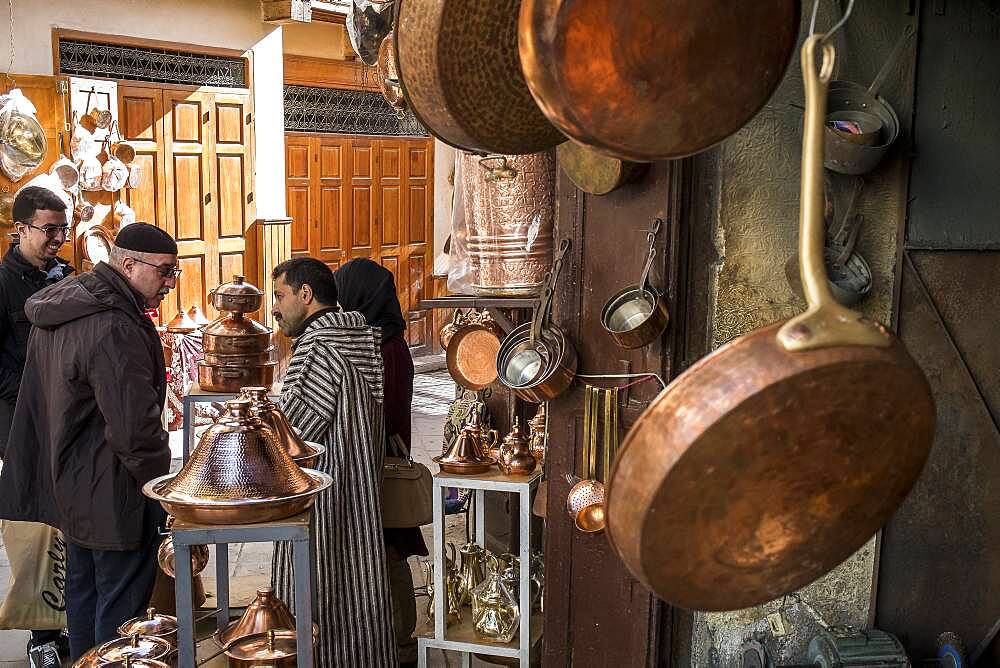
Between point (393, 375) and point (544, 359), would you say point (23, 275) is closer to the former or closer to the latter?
point (393, 375)

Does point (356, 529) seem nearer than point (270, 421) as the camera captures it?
No

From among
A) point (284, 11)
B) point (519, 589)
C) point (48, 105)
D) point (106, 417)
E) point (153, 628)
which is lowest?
point (519, 589)

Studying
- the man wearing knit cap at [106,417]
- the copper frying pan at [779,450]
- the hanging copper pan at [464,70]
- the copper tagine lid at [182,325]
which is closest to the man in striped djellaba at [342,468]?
the man wearing knit cap at [106,417]

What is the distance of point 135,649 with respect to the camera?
9.02ft

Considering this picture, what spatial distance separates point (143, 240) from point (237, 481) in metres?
1.34

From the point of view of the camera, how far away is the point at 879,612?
3.07 meters

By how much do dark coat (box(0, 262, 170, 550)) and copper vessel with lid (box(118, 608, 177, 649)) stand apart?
0.46 metres

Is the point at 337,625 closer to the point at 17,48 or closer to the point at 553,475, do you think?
the point at 553,475

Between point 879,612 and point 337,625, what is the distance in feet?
5.73

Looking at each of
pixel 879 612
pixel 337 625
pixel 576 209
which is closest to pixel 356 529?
pixel 337 625

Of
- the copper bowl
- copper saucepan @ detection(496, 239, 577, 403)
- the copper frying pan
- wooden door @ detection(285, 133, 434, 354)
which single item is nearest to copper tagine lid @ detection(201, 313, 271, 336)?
the copper bowl

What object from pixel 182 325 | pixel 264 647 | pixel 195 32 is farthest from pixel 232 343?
pixel 195 32

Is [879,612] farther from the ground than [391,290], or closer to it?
closer to it

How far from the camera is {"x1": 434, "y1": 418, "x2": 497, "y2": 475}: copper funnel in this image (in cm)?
362
